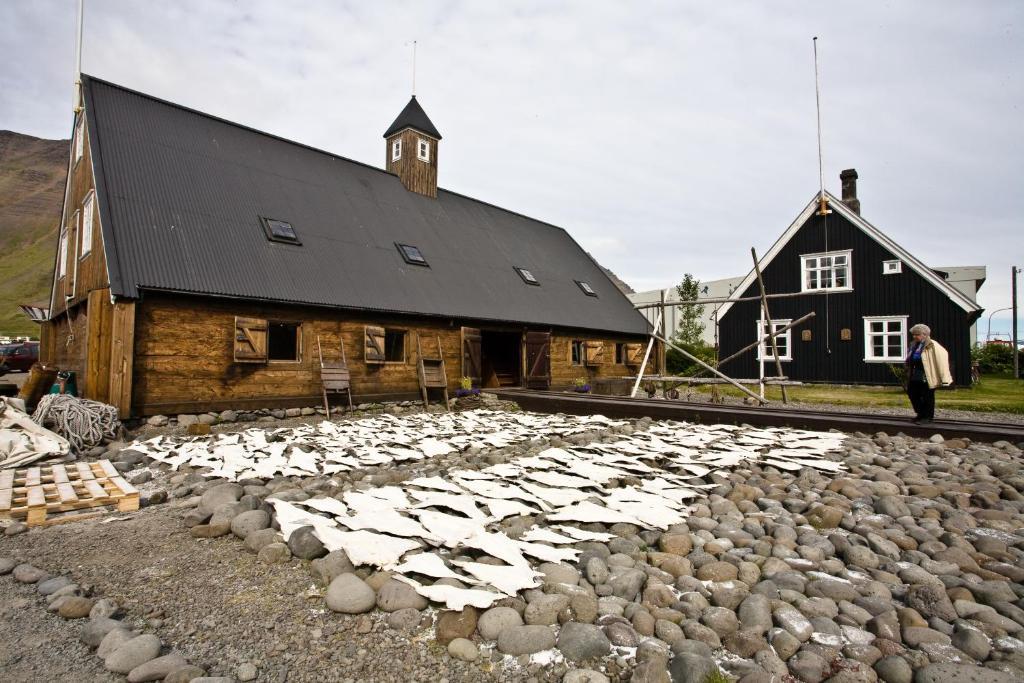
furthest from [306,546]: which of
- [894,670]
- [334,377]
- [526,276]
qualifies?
[526,276]

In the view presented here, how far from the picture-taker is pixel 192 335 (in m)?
10.8

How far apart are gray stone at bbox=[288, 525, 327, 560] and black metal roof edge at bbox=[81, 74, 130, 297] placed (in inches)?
323

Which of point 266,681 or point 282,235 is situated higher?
point 282,235

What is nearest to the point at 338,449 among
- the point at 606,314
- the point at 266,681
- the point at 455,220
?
the point at 266,681

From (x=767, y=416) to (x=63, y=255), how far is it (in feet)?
61.0

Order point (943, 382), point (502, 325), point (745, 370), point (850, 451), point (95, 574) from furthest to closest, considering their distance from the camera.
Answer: point (745, 370) → point (502, 325) → point (943, 382) → point (850, 451) → point (95, 574)

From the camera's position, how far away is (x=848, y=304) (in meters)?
21.0

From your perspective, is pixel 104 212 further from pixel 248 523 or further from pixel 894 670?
pixel 894 670

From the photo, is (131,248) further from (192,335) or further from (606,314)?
(606,314)

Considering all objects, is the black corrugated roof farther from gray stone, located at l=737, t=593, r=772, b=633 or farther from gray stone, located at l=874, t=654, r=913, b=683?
gray stone, located at l=874, t=654, r=913, b=683

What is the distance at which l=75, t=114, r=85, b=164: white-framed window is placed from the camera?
13.6 metres

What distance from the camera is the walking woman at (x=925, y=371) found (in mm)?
7707

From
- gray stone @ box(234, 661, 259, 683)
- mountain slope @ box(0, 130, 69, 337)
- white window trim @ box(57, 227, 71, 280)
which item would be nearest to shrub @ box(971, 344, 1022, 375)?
gray stone @ box(234, 661, 259, 683)

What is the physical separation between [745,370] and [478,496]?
20802 mm
